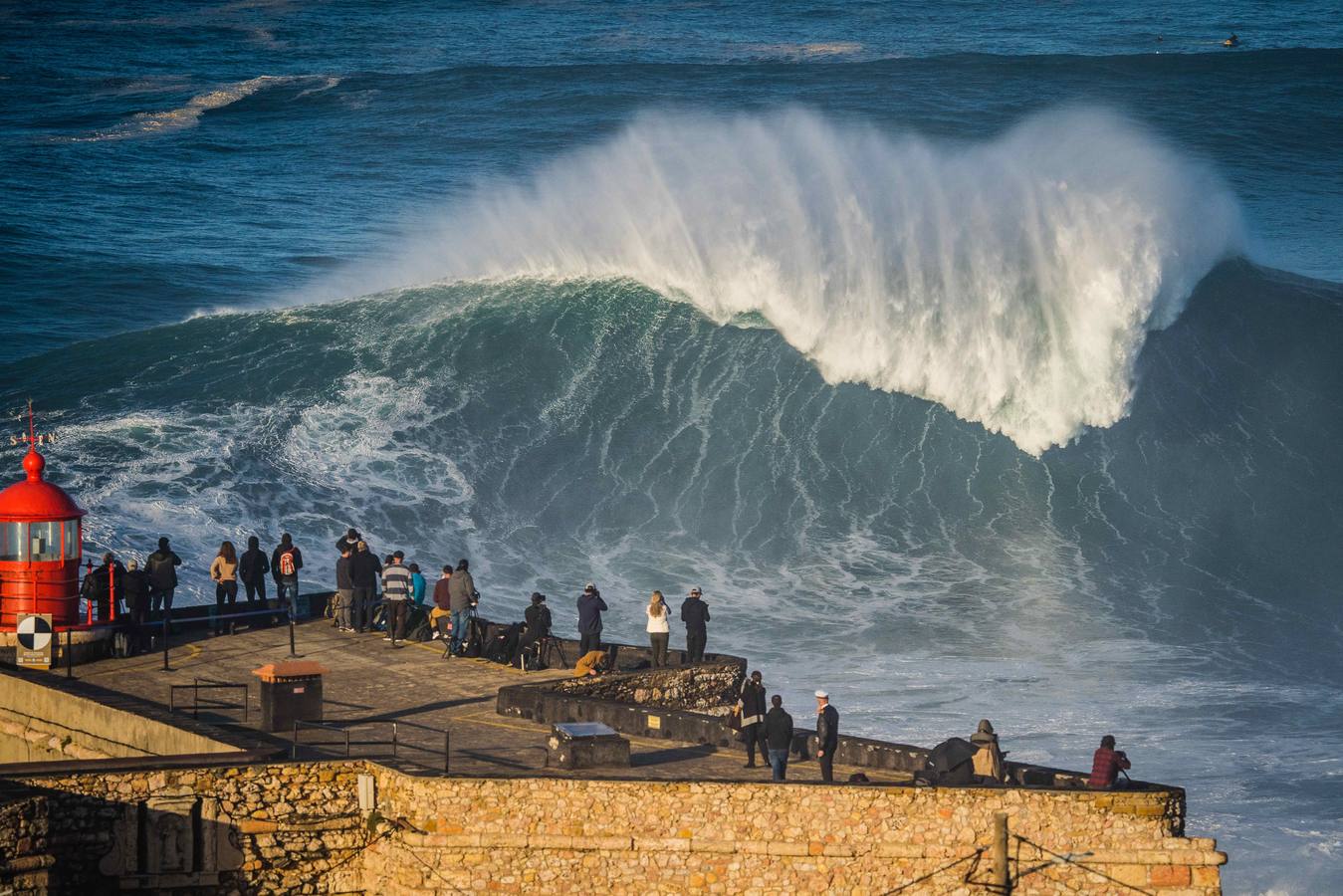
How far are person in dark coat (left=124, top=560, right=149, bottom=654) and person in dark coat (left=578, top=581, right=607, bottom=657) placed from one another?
4617mm

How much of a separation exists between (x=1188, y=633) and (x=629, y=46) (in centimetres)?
5326

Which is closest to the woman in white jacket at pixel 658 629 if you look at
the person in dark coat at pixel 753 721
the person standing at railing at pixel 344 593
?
the person in dark coat at pixel 753 721

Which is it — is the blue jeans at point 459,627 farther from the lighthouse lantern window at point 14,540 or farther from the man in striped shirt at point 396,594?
the lighthouse lantern window at point 14,540

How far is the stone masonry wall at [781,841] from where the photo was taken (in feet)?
48.2

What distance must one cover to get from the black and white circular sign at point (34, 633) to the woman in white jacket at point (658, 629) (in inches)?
236

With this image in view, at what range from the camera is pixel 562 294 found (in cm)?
3900

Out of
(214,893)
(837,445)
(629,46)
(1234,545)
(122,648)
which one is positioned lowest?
(214,893)

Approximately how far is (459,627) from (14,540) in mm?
4547

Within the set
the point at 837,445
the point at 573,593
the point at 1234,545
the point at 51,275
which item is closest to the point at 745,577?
the point at 573,593

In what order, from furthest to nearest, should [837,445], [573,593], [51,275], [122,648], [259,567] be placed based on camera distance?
[51,275] → [837,445] → [573,593] → [259,567] → [122,648]

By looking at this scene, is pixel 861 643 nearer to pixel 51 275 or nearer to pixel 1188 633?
pixel 1188 633

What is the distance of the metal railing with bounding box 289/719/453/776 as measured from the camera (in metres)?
15.6

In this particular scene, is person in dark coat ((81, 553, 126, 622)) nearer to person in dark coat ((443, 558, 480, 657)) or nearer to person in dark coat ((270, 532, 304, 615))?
person in dark coat ((270, 532, 304, 615))

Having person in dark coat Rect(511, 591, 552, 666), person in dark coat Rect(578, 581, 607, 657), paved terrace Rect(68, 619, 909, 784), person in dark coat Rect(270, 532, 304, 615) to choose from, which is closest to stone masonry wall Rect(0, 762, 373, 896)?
paved terrace Rect(68, 619, 909, 784)
